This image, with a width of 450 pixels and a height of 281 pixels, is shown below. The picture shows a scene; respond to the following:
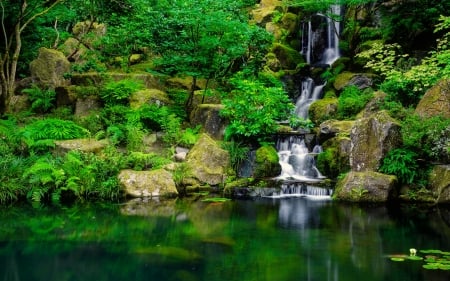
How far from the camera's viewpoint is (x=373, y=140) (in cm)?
1295

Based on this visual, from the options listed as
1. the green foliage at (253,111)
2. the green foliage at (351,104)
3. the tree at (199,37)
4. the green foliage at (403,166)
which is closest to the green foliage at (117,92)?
the tree at (199,37)

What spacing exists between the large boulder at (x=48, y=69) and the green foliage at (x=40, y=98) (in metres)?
1.01

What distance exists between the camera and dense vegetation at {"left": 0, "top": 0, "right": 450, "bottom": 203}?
12328 millimetres

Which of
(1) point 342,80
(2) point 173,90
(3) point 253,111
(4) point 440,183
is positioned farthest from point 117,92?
(4) point 440,183

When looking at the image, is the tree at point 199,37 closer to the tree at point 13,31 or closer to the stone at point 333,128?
the tree at point 13,31

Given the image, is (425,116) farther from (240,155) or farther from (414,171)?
(240,155)

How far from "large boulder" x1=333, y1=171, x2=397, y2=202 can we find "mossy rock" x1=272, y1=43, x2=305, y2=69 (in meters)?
10.5

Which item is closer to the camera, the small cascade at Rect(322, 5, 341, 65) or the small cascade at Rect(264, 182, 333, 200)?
the small cascade at Rect(264, 182, 333, 200)

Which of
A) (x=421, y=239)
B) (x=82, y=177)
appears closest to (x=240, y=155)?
(x=82, y=177)

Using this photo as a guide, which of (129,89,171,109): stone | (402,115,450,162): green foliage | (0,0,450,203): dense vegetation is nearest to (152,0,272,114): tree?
(0,0,450,203): dense vegetation

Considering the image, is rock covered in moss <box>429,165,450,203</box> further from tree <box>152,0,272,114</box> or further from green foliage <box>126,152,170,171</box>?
tree <box>152,0,272,114</box>

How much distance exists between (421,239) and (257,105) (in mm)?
7773

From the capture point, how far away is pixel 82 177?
40.1 ft

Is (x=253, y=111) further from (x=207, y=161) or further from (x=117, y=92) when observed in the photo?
(x=117, y=92)
